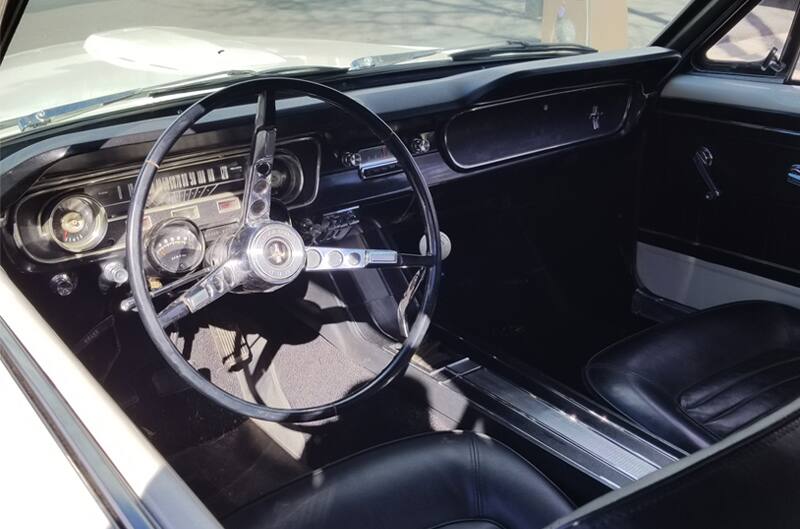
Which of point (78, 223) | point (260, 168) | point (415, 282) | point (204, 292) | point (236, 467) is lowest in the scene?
point (236, 467)

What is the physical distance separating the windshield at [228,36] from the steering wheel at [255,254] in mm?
365

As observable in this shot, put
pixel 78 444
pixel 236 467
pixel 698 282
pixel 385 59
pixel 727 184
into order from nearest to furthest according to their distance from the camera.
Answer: pixel 78 444 → pixel 385 59 → pixel 236 467 → pixel 727 184 → pixel 698 282

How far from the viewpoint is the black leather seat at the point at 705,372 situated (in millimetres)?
2006

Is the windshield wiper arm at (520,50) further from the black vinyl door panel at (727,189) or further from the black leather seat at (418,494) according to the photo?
the black leather seat at (418,494)

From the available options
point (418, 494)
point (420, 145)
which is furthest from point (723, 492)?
point (420, 145)

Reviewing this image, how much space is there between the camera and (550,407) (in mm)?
2057

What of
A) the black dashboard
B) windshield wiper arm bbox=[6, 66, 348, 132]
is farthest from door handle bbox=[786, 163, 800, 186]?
windshield wiper arm bbox=[6, 66, 348, 132]

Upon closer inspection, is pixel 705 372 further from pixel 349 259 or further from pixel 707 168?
pixel 349 259

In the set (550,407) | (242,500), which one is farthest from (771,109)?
(242,500)

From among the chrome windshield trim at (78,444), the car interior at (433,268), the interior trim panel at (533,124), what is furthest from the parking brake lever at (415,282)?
the chrome windshield trim at (78,444)

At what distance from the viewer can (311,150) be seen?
205 cm

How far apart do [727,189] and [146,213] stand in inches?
72.0

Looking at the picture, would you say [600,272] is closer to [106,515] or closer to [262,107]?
[262,107]

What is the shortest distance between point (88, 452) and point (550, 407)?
4.15ft
